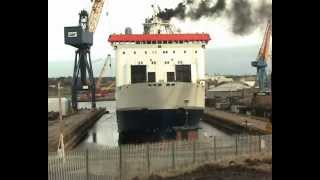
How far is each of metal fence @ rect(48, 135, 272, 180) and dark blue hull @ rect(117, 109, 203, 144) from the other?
973cm

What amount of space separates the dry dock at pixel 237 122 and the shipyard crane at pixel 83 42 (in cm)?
1019

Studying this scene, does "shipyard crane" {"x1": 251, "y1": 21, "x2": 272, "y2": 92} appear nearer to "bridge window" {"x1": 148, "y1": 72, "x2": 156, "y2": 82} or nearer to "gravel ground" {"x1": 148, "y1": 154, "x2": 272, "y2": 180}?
"bridge window" {"x1": 148, "y1": 72, "x2": 156, "y2": 82}

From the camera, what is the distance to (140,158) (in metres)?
13.6

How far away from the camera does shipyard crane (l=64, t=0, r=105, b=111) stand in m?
33.6

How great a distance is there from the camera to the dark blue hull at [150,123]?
25.6 metres

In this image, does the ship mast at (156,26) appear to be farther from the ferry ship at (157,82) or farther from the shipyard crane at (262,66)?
the shipyard crane at (262,66)

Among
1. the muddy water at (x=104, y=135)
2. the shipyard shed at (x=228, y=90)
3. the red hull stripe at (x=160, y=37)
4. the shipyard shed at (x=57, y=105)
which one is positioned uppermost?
the red hull stripe at (x=160, y=37)

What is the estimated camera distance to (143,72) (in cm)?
2758

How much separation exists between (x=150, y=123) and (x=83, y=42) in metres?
11.2

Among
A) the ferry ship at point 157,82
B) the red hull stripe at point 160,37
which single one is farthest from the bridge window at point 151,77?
the red hull stripe at point 160,37

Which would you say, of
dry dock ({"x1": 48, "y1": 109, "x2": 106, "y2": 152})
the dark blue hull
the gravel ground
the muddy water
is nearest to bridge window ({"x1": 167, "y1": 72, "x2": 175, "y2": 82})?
the dark blue hull
